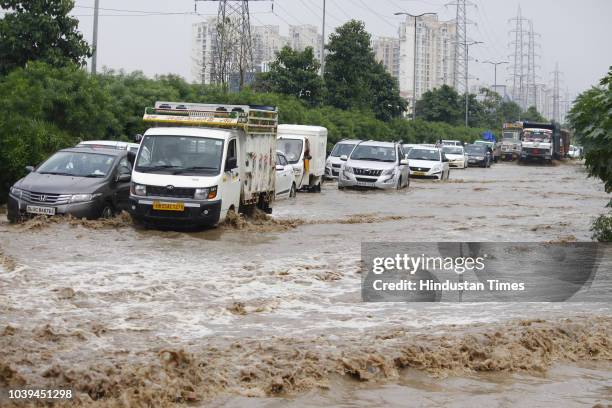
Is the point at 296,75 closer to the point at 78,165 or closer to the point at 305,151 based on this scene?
the point at 305,151

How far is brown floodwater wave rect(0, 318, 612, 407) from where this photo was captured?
7.13 meters

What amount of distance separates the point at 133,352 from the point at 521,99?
118 metres

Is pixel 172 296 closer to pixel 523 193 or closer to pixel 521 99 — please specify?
pixel 523 193

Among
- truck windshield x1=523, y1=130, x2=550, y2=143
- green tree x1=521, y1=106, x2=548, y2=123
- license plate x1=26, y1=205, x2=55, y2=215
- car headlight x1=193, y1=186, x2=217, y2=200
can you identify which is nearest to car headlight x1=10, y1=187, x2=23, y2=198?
license plate x1=26, y1=205, x2=55, y2=215

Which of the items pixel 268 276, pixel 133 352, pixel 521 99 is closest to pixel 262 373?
pixel 133 352

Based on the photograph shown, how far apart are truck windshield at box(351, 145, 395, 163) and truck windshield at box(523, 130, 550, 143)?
35.3 meters

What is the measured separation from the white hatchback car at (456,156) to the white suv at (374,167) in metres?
23.0

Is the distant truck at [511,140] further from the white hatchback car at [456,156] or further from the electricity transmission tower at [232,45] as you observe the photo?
the electricity transmission tower at [232,45]

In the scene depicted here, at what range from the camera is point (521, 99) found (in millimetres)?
121250

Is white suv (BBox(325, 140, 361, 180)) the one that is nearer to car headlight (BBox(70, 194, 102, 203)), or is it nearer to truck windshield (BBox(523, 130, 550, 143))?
car headlight (BBox(70, 194, 102, 203))

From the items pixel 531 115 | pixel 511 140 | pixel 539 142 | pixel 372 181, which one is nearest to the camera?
pixel 372 181

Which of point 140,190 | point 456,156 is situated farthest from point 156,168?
point 456,156

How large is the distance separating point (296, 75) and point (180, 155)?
2838cm

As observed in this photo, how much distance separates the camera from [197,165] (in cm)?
1681
